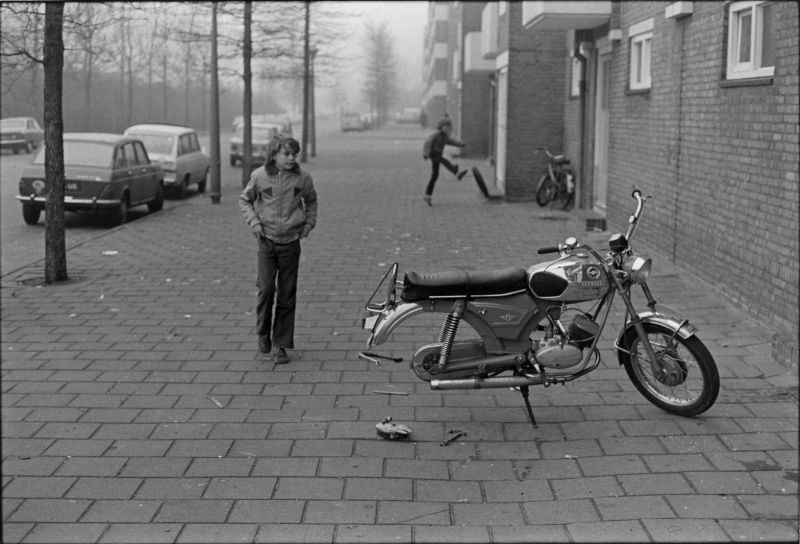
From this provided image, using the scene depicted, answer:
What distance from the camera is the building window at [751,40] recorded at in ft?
27.9

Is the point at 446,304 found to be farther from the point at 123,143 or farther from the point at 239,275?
the point at 123,143

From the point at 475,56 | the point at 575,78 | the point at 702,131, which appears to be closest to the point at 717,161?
the point at 702,131

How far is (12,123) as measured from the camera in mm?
10445

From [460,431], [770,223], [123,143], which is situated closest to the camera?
[460,431]

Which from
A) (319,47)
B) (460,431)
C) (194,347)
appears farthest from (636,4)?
(319,47)

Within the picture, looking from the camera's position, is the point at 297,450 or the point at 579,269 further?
the point at 579,269

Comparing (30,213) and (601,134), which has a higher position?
(601,134)

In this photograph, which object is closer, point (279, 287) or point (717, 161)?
point (279, 287)

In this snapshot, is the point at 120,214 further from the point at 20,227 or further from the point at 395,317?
the point at 395,317

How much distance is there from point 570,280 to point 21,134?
775 centimetres

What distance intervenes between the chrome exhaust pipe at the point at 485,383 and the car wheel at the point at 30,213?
446 inches

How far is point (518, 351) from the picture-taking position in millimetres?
5746

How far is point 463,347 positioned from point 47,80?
6056 mm

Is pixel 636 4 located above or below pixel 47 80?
above
